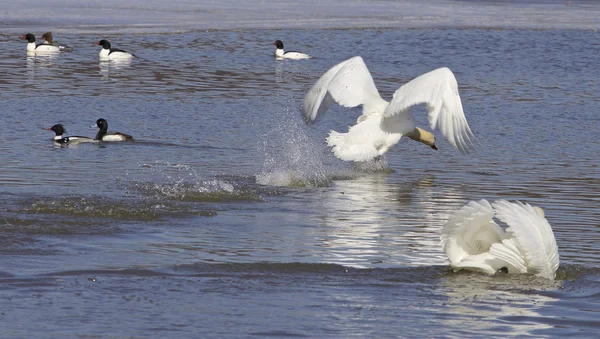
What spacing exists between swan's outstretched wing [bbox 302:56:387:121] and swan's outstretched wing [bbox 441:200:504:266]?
14.3 feet

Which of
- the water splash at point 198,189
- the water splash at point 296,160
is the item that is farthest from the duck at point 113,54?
the water splash at point 198,189

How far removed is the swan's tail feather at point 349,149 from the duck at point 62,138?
9.94 feet

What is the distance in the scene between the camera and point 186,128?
1360cm

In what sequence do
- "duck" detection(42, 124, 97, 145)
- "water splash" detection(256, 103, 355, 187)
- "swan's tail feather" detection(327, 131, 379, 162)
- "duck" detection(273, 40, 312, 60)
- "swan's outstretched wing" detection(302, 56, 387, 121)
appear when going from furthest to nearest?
"duck" detection(273, 40, 312, 60), "duck" detection(42, 124, 97, 145), "swan's outstretched wing" detection(302, 56, 387, 121), "swan's tail feather" detection(327, 131, 379, 162), "water splash" detection(256, 103, 355, 187)

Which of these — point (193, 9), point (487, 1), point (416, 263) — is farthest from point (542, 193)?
point (487, 1)

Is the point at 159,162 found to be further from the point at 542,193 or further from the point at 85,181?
the point at 542,193

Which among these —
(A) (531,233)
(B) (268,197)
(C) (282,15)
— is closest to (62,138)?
(B) (268,197)

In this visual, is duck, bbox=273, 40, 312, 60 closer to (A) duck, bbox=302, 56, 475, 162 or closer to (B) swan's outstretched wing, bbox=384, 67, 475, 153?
(A) duck, bbox=302, 56, 475, 162

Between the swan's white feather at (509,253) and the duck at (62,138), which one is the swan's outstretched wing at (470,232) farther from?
the duck at (62,138)

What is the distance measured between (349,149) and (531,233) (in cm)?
455

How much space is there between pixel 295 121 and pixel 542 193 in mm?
5163

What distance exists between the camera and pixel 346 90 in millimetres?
11141

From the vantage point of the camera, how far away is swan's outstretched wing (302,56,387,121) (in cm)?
1110

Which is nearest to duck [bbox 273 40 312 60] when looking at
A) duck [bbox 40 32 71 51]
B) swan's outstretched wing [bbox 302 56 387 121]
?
duck [bbox 40 32 71 51]
